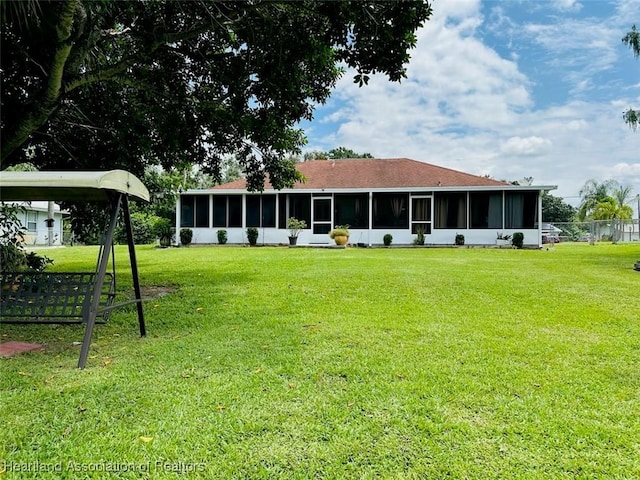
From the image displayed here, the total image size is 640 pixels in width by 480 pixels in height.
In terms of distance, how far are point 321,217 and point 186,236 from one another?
6.99 meters

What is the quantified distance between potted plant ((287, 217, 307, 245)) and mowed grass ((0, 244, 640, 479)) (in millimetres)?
13592

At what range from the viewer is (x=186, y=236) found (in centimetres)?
2069

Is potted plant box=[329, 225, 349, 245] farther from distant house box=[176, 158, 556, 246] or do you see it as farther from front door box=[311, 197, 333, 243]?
front door box=[311, 197, 333, 243]

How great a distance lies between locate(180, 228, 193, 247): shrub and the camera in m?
20.7

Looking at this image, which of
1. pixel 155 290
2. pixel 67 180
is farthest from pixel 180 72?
pixel 67 180

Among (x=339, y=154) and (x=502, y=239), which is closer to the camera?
(x=502, y=239)

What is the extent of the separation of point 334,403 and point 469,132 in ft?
93.0

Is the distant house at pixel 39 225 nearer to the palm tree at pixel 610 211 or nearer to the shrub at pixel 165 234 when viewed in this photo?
the shrub at pixel 165 234

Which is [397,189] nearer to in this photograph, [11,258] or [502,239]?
[502,239]

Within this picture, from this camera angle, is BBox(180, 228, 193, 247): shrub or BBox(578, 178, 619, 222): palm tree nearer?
BBox(180, 228, 193, 247): shrub

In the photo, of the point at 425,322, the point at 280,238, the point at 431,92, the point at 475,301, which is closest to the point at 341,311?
Answer: the point at 425,322

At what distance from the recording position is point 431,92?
20.2m

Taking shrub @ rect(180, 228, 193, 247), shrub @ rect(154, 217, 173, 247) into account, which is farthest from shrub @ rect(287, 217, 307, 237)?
shrub @ rect(154, 217, 173, 247)

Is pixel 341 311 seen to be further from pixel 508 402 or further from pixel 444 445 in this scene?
pixel 444 445
